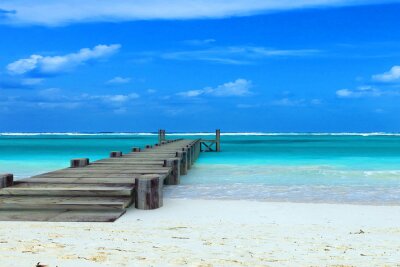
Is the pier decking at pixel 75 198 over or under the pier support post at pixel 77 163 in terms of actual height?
under

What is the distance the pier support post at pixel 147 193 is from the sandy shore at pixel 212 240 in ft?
0.64

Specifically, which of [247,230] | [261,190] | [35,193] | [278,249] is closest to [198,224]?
[247,230]

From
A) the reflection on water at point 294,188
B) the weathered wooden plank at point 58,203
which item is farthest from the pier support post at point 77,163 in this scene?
the weathered wooden plank at point 58,203

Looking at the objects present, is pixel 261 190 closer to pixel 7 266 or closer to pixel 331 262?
pixel 331 262

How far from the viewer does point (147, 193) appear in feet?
27.4

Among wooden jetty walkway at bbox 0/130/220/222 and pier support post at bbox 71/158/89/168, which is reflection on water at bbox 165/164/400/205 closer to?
pier support post at bbox 71/158/89/168

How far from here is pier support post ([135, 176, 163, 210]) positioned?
8.25 metres

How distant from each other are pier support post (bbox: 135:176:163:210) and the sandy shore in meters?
0.20

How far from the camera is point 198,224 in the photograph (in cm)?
736

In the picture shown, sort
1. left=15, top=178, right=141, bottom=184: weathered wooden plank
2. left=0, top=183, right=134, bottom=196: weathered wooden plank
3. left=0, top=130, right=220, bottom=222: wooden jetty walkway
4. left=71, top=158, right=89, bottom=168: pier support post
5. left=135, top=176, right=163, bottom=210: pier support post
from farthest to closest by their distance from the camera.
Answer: left=71, top=158, right=89, bottom=168: pier support post, left=15, top=178, right=141, bottom=184: weathered wooden plank, left=135, top=176, right=163, bottom=210: pier support post, left=0, top=183, right=134, bottom=196: weathered wooden plank, left=0, top=130, right=220, bottom=222: wooden jetty walkway

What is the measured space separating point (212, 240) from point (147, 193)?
8.43 ft

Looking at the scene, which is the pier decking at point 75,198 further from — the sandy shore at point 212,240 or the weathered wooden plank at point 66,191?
the sandy shore at point 212,240

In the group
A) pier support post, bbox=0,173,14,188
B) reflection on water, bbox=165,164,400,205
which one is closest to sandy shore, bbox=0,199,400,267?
pier support post, bbox=0,173,14,188

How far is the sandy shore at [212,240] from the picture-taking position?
4.94 metres
